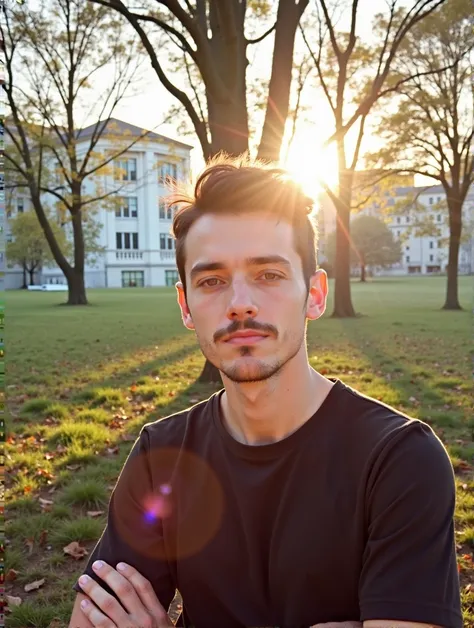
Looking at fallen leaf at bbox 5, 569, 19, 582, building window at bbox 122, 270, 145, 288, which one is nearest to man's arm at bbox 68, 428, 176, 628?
fallen leaf at bbox 5, 569, 19, 582

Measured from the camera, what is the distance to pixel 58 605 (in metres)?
3.46

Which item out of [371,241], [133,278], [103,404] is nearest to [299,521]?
[103,404]

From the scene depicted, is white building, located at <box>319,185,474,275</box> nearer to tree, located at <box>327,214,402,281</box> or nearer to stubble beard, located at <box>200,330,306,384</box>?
tree, located at <box>327,214,402,281</box>

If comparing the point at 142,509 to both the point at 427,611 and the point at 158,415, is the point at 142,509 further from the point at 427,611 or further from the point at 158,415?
the point at 158,415

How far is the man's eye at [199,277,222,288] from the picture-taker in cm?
194

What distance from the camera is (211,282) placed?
6.40ft

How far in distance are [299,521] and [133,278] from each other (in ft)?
243

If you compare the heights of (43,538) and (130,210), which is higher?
(130,210)

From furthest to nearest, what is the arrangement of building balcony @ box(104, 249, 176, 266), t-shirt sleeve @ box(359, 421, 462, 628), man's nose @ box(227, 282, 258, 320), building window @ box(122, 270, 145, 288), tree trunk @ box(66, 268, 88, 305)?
building window @ box(122, 270, 145, 288)
building balcony @ box(104, 249, 176, 266)
tree trunk @ box(66, 268, 88, 305)
man's nose @ box(227, 282, 258, 320)
t-shirt sleeve @ box(359, 421, 462, 628)

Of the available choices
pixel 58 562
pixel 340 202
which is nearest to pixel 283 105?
pixel 58 562

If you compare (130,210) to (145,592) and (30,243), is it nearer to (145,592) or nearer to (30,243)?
(30,243)

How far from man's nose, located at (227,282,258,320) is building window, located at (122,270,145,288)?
73.5m

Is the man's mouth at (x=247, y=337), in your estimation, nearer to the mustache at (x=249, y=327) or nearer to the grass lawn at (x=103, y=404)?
the mustache at (x=249, y=327)

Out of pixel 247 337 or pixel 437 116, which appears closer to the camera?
pixel 247 337
